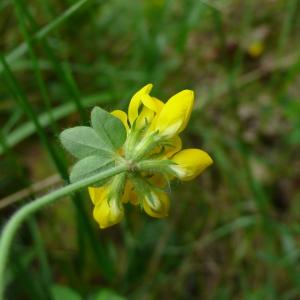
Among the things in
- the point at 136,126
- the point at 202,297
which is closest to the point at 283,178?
the point at 202,297

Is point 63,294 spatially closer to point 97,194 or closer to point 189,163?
point 97,194

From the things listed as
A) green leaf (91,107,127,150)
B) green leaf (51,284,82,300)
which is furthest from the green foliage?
green leaf (51,284,82,300)

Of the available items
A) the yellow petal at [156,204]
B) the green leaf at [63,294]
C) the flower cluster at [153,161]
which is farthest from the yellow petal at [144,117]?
the green leaf at [63,294]

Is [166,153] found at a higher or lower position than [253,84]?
lower

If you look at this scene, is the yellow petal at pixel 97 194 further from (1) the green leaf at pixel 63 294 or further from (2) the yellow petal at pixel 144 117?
(1) the green leaf at pixel 63 294

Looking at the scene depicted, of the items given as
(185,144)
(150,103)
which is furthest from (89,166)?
(185,144)

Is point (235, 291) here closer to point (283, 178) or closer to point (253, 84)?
point (283, 178)
